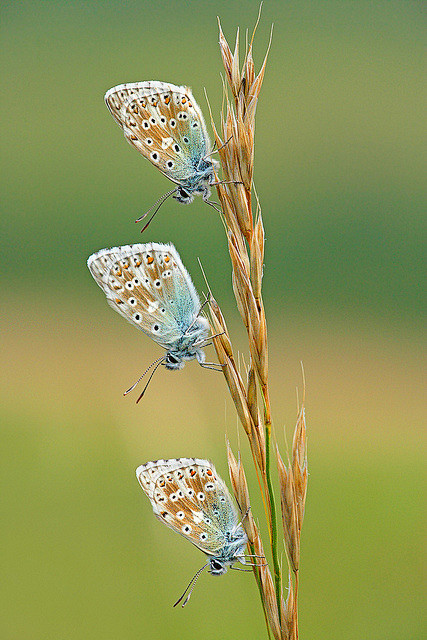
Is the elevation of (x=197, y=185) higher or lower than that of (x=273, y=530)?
higher

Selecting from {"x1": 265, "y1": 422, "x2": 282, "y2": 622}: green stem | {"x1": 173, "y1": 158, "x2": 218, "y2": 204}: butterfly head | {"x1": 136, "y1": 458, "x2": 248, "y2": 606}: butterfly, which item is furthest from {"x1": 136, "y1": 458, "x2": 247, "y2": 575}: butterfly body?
{"x1": 173, "y1": 158, "x2": 218, "y2": 204}: butterfly head

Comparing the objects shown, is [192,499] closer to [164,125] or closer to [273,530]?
[273,530]

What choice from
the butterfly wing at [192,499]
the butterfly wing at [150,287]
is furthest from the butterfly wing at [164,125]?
the butterfly wing at [192,499]

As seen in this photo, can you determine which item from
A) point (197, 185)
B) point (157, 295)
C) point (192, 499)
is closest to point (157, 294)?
point (157, 295)

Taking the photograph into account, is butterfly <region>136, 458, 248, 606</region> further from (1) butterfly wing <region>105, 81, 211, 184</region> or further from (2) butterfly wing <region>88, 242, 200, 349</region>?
(1) butterfly wing <region>105, 81, 211, 184</region>

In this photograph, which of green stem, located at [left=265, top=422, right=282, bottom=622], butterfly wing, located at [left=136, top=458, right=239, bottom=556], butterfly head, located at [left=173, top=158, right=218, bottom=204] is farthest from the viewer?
butterfly head, located at [left=173, top=158, right=218, bottom=204]

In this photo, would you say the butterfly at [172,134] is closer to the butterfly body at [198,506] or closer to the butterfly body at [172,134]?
the butterfly body at [172,134]
